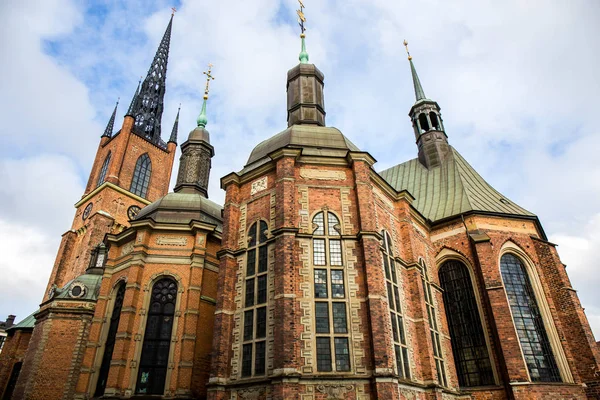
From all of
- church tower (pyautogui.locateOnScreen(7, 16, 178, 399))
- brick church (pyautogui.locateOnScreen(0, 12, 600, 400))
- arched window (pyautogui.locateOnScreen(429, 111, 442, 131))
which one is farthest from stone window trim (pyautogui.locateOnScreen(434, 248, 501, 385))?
church tower (pyautogui.locateOnScreen(7, 16, 178, 399))

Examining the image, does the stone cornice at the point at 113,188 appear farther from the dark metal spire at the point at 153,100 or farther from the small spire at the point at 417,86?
the small spire at the point at 417,86

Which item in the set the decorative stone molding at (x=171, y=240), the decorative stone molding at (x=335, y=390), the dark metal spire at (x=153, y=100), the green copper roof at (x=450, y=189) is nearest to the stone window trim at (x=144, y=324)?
the decorative stone molding at (x=171, y=240)

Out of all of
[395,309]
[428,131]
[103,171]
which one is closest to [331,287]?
[395,309]

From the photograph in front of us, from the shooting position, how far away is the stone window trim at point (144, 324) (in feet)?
52.9

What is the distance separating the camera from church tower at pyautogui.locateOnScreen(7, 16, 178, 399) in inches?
824

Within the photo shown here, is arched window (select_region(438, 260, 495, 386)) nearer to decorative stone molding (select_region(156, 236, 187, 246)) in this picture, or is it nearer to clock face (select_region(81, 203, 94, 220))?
decorative stone molding (select_region(156, 236, 187, 246))

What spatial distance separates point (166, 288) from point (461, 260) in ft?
44.8

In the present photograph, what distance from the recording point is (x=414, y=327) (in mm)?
14789

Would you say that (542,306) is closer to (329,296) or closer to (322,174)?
(329,296)

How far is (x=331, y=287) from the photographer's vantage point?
13.1 meters

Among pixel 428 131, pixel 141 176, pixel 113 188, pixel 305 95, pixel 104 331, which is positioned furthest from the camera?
pixel 141 176

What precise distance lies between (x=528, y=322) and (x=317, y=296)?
11.0m

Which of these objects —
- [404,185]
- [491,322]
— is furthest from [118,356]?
[404,185]

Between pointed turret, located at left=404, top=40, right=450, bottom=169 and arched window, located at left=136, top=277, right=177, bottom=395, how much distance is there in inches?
698
